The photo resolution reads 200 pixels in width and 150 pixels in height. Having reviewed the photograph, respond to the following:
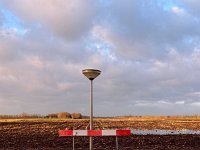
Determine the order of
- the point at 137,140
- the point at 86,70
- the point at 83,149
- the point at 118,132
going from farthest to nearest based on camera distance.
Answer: the point at 137,140 → the point at 83,149 → the point at 86,70 → the point at 118,132

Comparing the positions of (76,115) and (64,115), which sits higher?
(64,115)

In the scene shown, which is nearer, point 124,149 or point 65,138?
point 124,149

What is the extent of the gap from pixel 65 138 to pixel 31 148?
5.87 meters

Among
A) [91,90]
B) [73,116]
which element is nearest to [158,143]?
[91,90]

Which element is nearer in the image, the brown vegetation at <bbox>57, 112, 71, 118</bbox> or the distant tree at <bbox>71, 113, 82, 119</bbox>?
the distant tree at <bbox>71, 113, 82, 119</bbox>

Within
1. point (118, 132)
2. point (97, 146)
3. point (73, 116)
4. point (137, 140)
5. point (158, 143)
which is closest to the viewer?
point (118, 132)

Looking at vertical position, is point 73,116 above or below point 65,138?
above

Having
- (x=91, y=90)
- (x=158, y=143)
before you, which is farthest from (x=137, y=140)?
(x=91, y=90)

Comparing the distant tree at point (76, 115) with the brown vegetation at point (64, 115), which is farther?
the brown vegetation at point (64, 115)

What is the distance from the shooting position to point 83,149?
2222cm

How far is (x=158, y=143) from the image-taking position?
83.7 ft

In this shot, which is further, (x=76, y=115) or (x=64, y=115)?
(x=64, y=115)

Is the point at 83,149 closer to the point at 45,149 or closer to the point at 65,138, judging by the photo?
the point at 45,149

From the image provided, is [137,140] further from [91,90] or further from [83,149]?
[91,90]
